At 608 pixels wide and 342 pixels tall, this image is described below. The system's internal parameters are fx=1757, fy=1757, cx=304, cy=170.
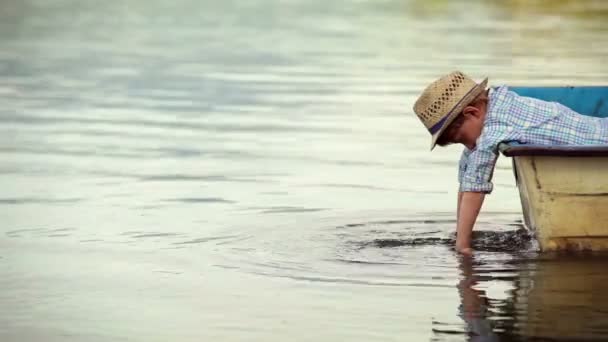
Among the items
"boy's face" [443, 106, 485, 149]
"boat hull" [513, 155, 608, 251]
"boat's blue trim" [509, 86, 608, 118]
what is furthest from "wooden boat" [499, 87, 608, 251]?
"boat's blue trim" [509, 86, 608, 118]

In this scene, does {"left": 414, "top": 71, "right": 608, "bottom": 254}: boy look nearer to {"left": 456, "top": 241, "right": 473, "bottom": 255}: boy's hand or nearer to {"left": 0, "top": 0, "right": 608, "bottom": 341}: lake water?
{"left": 456, "top": 241, "right": 473, "bottom": 255}: boy's hand

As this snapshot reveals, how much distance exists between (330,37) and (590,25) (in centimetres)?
455

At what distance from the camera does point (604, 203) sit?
8.36 meters

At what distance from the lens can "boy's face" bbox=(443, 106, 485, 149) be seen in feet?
27.3

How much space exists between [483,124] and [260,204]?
8.06ft

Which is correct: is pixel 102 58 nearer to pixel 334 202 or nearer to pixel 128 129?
pixel 128 129

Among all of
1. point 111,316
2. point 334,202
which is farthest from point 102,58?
point 111,316

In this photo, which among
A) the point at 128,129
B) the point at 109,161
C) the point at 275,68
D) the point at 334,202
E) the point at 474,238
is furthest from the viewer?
the point at 275,68

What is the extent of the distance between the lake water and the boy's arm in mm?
135

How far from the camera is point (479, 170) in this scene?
8.27m

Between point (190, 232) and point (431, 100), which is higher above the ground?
point (431, 100)

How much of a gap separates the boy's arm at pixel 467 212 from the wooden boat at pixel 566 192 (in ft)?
0.82

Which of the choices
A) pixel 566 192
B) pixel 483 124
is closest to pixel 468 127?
pixel 483 124

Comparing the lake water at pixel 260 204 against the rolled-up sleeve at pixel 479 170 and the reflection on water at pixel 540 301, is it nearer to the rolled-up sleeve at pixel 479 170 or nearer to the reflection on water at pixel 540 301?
the reflection on water at pixel 540 301
